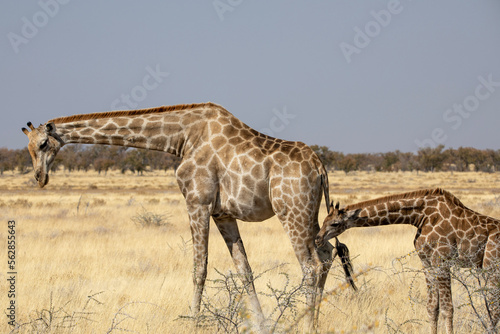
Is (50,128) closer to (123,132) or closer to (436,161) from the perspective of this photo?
(123,132)

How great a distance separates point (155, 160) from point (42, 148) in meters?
87.8

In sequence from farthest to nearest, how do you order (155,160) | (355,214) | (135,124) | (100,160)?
1. (155,160)
2. (100,160)
3. (135,124)
4. (355,214)

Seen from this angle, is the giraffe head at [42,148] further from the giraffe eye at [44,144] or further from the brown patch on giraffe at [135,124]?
the brown patch on giraffe at [135,124]

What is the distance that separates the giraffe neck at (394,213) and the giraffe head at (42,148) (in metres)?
3.91

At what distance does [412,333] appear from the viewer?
249 inches

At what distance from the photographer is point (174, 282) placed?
8.73 meters

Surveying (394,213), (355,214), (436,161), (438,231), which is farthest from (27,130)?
(436,161)

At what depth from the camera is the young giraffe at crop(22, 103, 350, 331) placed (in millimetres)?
6430

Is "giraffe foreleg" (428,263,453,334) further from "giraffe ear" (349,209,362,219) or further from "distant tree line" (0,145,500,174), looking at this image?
"distant tree line" (0,145,500,174)

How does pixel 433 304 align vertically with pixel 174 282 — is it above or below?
above

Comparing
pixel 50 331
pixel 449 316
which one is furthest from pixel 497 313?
pixel 50 331

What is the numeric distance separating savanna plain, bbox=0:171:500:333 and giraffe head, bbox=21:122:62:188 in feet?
5.27

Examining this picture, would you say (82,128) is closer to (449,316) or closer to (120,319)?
(120,319)

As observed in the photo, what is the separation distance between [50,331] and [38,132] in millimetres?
2452
